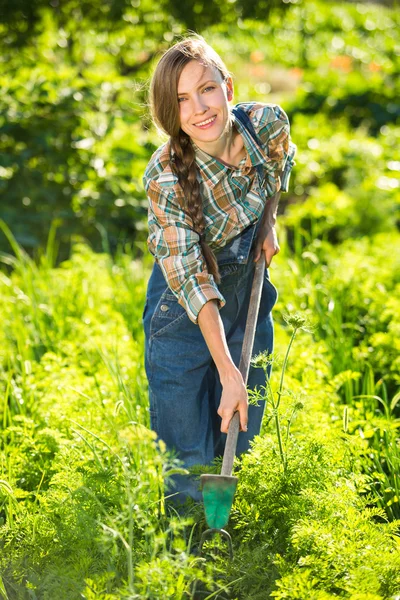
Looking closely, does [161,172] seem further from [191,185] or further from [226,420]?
[226,420]

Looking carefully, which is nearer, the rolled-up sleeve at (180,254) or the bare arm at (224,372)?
the bare arm at (224,372)

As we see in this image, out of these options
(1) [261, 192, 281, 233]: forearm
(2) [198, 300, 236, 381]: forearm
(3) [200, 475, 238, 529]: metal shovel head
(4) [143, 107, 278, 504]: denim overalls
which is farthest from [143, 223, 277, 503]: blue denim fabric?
(3) [200, 475, 238, 529]: metal shovel head

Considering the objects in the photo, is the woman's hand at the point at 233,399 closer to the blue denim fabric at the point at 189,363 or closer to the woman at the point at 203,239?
the woman at the point at 203,239

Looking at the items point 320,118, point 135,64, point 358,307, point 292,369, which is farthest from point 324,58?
point 292,369

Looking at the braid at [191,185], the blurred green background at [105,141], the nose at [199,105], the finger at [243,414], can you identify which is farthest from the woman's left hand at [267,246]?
the blurred green background at [105,141]

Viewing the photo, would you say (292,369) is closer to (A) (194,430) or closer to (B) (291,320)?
(A) (194,430)

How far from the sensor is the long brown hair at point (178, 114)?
7.21 ft

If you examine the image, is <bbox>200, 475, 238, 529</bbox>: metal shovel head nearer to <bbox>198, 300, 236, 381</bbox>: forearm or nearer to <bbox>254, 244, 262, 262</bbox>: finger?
<bbox>198, 300, 236, 381</bbox>: forearm

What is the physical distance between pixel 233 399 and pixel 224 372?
0.08 meters

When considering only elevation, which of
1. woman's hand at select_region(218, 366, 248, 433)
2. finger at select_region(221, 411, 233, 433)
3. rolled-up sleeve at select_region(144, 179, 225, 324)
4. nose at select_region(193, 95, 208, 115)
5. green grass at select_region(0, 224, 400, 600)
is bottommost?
green grass at select_region(0, 224, 400, 600)

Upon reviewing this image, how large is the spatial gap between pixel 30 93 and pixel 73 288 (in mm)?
1627

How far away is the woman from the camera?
7.18 feet

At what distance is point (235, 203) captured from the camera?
7.77 ft

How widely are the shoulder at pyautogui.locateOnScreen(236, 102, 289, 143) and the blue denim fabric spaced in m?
0.30
